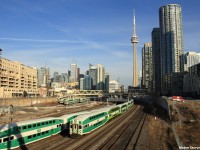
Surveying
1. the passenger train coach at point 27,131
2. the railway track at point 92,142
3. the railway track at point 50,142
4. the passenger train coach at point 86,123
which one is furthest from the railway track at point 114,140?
the passenger train coach at point 27,131

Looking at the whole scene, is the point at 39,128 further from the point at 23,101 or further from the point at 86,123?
the point at 23,101

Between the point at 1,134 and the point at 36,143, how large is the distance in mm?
8631

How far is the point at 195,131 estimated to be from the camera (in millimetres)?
59469

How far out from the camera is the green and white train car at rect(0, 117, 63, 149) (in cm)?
3981

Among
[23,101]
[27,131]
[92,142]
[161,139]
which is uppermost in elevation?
[27,131]

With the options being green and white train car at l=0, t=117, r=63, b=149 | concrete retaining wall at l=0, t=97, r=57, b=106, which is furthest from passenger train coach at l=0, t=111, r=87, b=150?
concrete retaining wall at l=0, t=97, r=57, b=106

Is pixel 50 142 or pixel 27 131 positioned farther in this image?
pixel 50 142

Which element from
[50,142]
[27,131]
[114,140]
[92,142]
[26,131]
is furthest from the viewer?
[114,140]

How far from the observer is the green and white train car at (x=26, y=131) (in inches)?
1567

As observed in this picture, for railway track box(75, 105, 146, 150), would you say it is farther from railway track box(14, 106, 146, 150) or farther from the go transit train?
the go transit train

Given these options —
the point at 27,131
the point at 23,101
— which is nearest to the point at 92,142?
the point at 27,131

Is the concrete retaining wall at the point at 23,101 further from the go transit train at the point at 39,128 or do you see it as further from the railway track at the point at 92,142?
the railway track at the point at 92,142

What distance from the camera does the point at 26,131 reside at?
44.4 metres

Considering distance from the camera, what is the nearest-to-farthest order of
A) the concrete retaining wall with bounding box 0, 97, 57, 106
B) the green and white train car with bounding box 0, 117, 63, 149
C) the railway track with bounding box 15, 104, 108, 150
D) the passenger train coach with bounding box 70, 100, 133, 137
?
1. the green and white train car with bounding box 0, 117, 63, 149
2. the railway track with bounding box 15, 104, 108, 150
3. the passenger train coach with bounding box 70, 100, 133, 137
4. the concrete retaining wall with bounding box 0, 97, 57, 106
